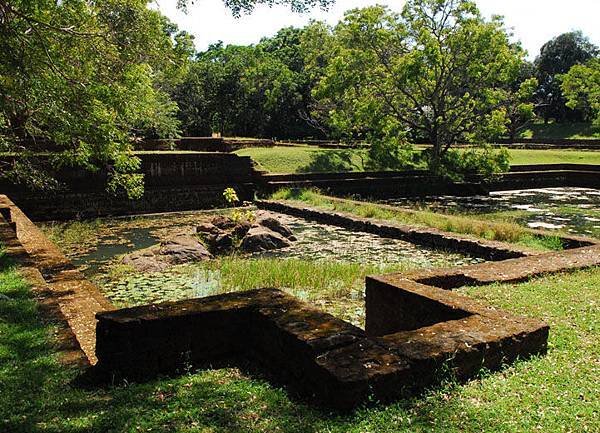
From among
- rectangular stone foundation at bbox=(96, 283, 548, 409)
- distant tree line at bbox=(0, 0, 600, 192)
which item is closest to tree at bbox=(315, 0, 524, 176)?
distant tree line at bbox=(0, 0, 600, 192)

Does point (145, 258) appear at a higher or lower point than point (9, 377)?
lower

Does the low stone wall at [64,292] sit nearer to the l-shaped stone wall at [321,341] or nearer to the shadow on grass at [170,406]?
the l-shaped stone wall at [321,341]

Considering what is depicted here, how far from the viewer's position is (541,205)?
18.7 metres

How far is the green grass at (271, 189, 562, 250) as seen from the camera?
10.5 metres

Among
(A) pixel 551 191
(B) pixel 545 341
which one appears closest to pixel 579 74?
(A) pixel 551 191

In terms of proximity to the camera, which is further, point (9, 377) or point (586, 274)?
point (586, 274)

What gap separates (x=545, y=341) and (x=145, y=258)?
24.3ft

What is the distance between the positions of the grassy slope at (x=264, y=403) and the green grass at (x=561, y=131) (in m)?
47.2

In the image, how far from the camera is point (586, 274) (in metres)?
6.56

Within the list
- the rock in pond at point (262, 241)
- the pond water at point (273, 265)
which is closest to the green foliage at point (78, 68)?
the pond water at point (273, 265)

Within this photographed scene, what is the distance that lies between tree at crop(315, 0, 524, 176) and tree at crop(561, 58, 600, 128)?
20.8 meters

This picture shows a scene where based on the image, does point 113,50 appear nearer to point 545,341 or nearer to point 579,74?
point 545,341

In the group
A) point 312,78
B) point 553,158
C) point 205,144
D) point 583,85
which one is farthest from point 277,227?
point 583,85

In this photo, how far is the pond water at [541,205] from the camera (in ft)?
47.5
